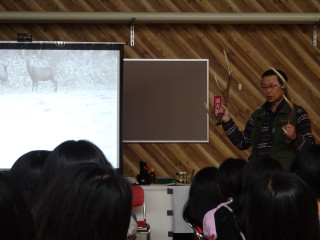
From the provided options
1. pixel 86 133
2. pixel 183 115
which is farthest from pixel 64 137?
pixel 183 115

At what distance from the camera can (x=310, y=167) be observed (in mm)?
2328

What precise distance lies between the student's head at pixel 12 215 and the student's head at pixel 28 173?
1.39 metres

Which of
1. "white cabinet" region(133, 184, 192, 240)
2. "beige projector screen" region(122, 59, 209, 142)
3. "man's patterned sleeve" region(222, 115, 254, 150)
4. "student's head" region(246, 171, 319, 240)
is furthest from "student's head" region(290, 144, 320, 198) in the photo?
"beige projector screen" region(122, 59, 209, 142)

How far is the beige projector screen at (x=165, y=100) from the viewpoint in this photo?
588 cm

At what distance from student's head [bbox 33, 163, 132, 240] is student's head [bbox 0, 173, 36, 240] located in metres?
0.30

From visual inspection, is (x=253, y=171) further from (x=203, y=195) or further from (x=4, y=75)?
(x=4, y=75)

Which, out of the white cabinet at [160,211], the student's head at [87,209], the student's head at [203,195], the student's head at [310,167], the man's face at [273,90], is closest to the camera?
the student's head at [87,209]

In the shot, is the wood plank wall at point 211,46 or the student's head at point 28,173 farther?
the wood plank wall at point 211,46

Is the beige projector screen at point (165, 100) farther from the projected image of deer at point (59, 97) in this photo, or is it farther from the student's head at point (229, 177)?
the student's head at point (229, 177)

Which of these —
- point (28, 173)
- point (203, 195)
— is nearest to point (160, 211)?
point (203, 195)

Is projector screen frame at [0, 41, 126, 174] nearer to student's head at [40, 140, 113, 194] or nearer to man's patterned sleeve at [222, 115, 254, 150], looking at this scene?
man's patterned sleeve at [222, 115, 254, 150]

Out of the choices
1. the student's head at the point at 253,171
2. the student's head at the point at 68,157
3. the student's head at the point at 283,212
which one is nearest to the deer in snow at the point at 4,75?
the student's head at the point at 68,157

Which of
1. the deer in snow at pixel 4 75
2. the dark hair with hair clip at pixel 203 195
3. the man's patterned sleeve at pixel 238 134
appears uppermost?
the deer in snow at pixel 4 75

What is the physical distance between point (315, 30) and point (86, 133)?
2516 mm
